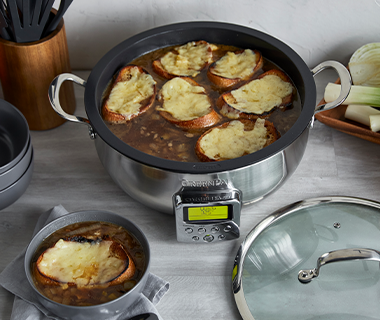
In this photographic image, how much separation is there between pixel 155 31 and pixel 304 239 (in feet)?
3.03

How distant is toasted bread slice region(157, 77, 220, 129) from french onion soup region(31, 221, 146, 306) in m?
0.41

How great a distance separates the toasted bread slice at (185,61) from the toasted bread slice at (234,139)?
0.31 meters

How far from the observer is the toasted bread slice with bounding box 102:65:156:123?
5.11ft

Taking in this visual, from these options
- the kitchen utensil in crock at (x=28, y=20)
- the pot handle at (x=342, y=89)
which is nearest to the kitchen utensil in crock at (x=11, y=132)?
the kitchen utensil in crock at (x=28, y=20)

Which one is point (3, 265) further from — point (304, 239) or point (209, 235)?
point (304, 239)

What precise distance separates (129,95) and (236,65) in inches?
16.2

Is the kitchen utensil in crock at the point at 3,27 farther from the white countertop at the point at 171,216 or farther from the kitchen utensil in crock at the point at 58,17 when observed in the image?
the white countertop at the point at 171,216

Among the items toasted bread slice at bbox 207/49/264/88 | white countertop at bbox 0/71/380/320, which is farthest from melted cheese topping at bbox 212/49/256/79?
white countertop at bbox 0/71/380/320

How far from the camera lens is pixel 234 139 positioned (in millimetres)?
1475

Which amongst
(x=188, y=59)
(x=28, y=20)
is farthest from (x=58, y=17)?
(x=188, y=59)

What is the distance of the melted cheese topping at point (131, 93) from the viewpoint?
1.58 metres

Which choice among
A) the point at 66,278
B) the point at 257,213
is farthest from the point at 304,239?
the point at 66,278

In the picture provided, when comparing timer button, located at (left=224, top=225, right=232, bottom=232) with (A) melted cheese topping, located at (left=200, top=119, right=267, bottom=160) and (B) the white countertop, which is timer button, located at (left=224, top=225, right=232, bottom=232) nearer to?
(B) the white countertop

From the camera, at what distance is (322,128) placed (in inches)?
75.2
